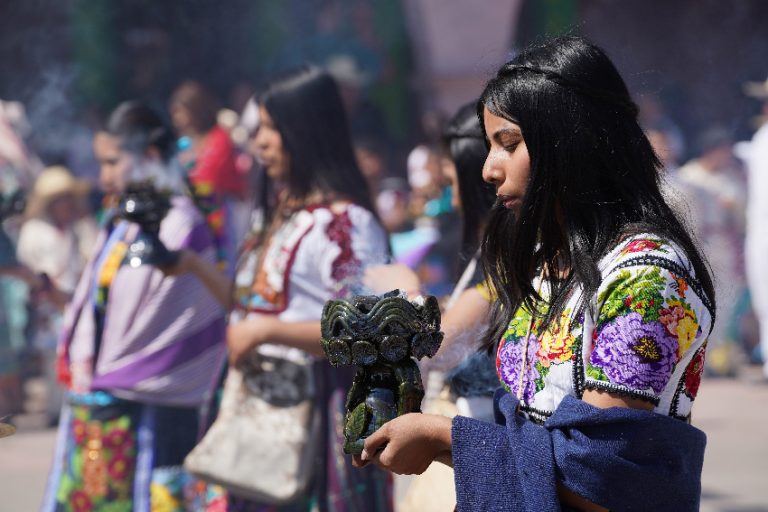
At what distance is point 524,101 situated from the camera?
1.90 meters

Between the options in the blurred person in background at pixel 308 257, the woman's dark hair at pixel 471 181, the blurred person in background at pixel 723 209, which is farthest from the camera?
the blurred person in background at pixel 723 209

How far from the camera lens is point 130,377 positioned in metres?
4.29

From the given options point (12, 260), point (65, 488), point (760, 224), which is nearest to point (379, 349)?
point (65, 488)

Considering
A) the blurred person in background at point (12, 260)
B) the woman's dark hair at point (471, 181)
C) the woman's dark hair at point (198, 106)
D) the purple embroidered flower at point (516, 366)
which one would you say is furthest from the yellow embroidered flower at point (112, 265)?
the woman's dark hair at point (198, 106)

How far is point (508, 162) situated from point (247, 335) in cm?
183

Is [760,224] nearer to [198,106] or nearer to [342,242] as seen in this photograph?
[342,242]

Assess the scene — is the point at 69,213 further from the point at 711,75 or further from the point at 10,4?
the point at 711,75

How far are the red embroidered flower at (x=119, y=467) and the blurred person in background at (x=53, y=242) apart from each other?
9.04 feet

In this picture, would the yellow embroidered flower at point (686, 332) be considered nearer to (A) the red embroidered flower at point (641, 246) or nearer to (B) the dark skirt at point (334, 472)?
(A) the red embroidered flower at point (641, 246)

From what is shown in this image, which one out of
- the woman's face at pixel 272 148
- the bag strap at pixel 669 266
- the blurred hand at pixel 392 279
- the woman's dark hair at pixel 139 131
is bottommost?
the bag strap at pixel 669 266

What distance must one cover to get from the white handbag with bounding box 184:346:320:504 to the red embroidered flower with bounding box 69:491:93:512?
0.71 meters

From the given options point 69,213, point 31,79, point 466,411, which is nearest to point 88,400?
point 466,411

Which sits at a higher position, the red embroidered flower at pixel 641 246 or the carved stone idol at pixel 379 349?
the red embroidered flower at pixel 641 246

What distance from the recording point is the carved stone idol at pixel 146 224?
12.9 feet
